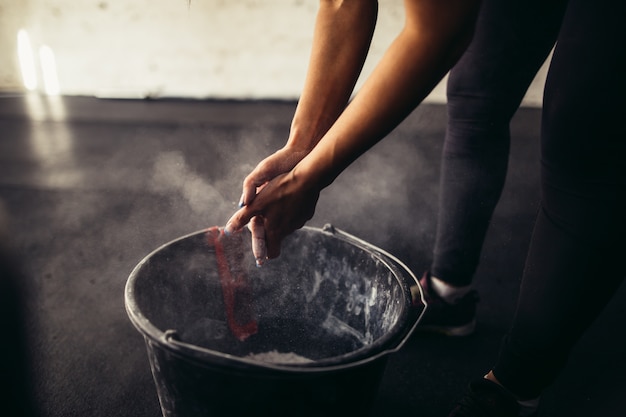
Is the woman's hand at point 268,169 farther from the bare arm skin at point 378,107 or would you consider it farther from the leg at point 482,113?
the leg at point 482,113

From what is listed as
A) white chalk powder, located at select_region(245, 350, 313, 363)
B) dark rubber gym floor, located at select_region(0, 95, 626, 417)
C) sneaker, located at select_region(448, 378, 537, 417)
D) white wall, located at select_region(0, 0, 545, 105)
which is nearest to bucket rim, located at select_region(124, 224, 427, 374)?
dark rubber gym floor, located at select_region(0, 95, 626, 417)

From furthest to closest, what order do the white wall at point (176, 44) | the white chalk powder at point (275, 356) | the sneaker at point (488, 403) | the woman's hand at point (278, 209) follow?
the white wall at point (176, 44) < the white chalk powder at point (275, 356) < the sneaker at point (488, 403) < the woman's hand at point (278, 209)

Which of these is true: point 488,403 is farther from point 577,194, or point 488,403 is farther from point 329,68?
point 329,68

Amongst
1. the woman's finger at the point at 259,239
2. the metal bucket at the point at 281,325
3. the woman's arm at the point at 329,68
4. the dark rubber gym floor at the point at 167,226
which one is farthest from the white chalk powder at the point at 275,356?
the woman's arm at the point at 329,68

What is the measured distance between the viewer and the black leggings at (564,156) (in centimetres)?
64

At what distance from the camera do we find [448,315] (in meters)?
1.20

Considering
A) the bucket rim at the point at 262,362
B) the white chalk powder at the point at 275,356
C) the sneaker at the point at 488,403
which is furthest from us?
the white chalk powder at the point at 275,356

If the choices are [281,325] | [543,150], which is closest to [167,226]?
[281,325]

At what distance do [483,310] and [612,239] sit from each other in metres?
0.73

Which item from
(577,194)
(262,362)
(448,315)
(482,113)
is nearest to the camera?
(262,362)

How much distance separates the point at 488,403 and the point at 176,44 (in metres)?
3.98

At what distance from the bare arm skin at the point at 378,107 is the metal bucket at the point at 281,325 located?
202mm

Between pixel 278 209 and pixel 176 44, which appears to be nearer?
pixel 278 209

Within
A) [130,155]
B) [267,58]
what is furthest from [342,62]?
[267,58]
